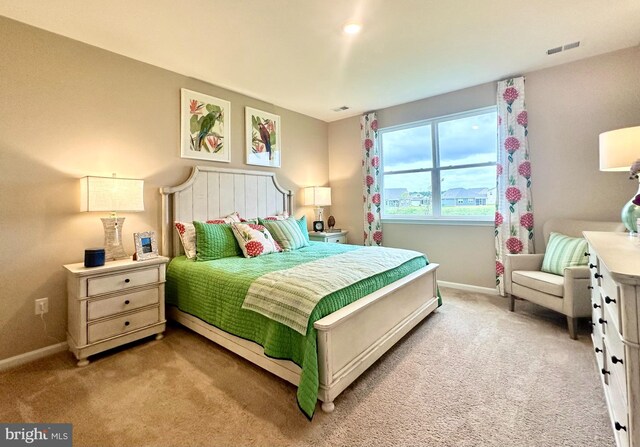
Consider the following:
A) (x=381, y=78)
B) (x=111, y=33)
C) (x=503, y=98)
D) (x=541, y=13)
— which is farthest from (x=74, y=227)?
(x=503, y=98)

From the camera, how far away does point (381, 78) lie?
3.20 meters

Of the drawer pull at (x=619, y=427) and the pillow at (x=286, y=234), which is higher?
the pillow at (x=286, y=234)

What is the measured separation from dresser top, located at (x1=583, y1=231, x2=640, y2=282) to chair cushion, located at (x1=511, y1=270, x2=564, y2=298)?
25.4 inches

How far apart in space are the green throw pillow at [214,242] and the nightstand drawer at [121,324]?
0.60 metres

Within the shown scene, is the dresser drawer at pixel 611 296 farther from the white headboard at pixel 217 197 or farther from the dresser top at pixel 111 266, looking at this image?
the white headboard at pixel 217 197

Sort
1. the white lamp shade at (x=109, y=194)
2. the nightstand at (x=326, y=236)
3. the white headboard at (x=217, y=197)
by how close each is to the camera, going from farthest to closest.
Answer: the nightstand at (x=326, y=236), the white headboard at (x=217, y=197), the white lamp shade at (x=109, y=194)

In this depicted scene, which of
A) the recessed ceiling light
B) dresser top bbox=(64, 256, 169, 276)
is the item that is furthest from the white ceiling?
dresser top bbox=(64, 256, 169, 276)

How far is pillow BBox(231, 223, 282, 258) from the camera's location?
275 centimetres

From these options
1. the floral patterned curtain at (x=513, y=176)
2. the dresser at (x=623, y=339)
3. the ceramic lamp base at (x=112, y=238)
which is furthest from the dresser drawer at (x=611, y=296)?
the ceramic lamp base at (x=112, y=238)

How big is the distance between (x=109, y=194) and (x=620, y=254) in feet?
10.6

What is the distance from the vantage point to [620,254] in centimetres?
132

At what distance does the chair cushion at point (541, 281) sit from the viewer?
242cm

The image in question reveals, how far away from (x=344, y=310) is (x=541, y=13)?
8.65 ft

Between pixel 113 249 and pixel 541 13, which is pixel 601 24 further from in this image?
pixel 113 249
